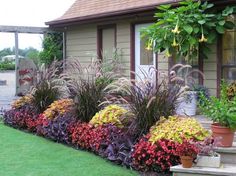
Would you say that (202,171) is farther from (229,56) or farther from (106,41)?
(106,41)

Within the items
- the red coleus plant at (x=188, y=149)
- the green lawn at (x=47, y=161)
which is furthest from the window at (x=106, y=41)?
the red coleus plant at (x=188, y=149)

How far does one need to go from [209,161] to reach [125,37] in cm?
691

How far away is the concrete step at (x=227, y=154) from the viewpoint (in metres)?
6.19

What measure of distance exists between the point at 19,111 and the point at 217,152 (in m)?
6.07

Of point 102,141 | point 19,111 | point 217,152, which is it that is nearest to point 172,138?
point 217,152

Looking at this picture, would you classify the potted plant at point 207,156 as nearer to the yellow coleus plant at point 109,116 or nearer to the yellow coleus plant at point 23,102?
the yellow coleus plant at point 109,116

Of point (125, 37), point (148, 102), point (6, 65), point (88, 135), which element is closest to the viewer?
point (148, 102)

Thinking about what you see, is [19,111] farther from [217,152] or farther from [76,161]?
[217,152]

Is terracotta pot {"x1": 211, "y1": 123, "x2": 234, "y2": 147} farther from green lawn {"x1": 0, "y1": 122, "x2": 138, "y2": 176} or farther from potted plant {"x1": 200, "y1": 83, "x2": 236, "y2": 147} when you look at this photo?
green lawn {"x1": 0, "y1": 122, "x2": 138, "y2": 176}

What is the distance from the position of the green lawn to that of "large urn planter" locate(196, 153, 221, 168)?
1.02 metres

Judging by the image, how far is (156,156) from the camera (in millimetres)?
6254

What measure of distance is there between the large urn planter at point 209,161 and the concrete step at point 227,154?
0.28 meters

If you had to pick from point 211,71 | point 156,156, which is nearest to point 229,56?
point 211,71

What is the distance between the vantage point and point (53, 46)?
15016mm
